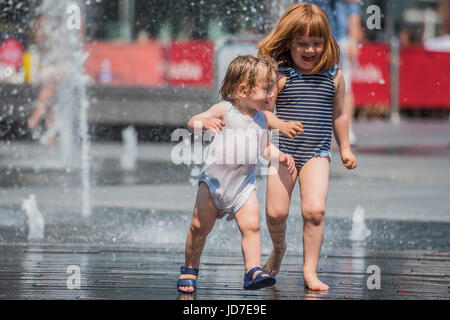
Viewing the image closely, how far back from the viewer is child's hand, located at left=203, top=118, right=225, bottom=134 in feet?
13.1

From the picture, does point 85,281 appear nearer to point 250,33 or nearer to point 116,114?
point 250,33

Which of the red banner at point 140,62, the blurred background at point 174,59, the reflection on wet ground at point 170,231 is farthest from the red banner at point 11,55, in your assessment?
the reflection on wet ground at point 170,231

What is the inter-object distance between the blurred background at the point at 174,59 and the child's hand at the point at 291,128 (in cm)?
304

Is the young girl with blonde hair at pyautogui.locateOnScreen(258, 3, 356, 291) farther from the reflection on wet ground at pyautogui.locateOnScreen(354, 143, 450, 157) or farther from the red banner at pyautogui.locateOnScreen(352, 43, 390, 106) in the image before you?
the red banner at pyautogui.locateOnScreen(352, 43, 390, 106)

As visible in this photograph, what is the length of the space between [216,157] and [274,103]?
40 cm

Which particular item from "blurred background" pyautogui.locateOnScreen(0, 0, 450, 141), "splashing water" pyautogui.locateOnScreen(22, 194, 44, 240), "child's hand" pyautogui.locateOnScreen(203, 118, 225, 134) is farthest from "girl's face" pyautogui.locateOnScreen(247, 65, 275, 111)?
"blurred background" pyautogui.locateOnScreen(0, 0, 450, 141)

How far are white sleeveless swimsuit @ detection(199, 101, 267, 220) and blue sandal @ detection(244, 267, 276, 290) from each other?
0.29m

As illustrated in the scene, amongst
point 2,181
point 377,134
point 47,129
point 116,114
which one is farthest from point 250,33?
point 377,134

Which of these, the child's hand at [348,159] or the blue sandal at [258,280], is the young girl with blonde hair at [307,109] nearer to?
the child's hand at [348,159]

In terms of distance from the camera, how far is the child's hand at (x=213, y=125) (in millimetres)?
3981

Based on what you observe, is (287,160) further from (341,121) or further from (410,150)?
(410,150)

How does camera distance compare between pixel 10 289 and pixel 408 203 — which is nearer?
pixel 10 289

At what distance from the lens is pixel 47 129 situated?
1277 centimetres

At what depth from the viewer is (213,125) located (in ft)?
13.1
